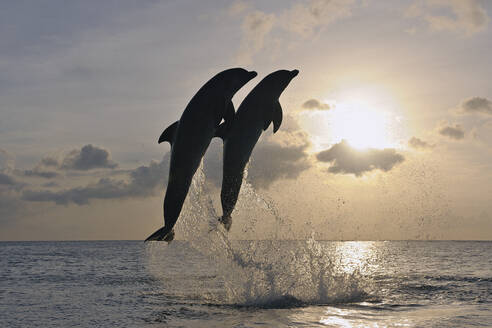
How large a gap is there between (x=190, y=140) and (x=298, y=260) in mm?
7400

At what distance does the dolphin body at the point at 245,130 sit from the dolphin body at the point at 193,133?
504 millimetres

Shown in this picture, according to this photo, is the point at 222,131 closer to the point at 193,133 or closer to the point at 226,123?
the point at 226,123

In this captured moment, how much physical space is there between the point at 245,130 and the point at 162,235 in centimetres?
270

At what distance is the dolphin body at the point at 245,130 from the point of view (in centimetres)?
1045

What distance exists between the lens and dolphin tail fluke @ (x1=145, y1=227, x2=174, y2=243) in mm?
9969

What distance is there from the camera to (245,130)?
10.4 meters

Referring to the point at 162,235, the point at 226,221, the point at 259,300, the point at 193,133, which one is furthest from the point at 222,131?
the point at 259,300

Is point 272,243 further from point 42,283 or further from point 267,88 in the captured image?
point 42,283

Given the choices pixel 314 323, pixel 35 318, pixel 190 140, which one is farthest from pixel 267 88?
pixel 35 318

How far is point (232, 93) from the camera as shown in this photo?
1006 cm

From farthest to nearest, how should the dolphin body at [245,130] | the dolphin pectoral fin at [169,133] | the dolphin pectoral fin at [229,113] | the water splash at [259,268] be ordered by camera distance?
the water splash at [259,268], the dolphin body at [245,130], the dolphin pectoral fin at [169,133], the dolphin pectoral fin at [229,113]

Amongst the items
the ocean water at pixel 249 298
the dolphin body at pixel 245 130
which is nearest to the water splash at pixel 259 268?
the ocean water at pixel 249 298

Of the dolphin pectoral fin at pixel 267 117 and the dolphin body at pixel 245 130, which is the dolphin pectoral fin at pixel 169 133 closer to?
the dolphin body at pixel 245 130

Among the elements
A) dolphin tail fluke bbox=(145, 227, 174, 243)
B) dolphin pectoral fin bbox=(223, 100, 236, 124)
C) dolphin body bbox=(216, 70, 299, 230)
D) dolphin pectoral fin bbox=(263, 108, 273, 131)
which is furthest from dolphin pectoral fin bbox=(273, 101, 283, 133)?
dolphin tail fluke bbox=(145, 227, 174, 243)
